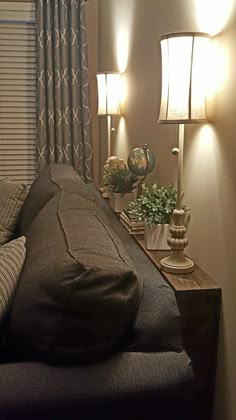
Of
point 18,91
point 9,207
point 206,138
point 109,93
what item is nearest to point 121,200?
point 9,207

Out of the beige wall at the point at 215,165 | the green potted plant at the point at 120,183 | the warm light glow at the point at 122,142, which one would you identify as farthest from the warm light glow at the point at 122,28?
the green potted plant at the point at 120,183

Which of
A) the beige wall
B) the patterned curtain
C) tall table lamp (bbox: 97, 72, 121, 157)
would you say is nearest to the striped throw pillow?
the beige wall

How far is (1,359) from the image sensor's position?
1.14 metres

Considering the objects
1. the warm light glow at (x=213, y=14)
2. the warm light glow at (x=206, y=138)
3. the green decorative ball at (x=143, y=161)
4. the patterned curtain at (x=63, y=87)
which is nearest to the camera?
the warm light glow at (x=213, y=14)

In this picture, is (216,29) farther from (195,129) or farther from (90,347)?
(90,347)

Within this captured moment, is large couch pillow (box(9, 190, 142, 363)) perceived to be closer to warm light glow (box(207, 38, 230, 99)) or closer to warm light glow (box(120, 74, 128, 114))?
warm light glow (box(207, 38, 230, 99))

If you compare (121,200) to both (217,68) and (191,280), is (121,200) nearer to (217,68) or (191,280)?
(191,280)

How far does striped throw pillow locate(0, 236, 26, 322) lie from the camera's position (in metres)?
1.10

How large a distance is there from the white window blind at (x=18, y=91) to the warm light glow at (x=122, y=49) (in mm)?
1016

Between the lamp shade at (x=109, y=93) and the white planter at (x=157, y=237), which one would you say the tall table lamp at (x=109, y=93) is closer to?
the lamp shade at (x=109, y=93)

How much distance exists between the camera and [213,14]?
4.67 ft

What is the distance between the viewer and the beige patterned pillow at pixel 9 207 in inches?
91.4

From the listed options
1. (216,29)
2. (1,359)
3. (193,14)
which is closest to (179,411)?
(1,359)

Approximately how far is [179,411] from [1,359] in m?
0.48
